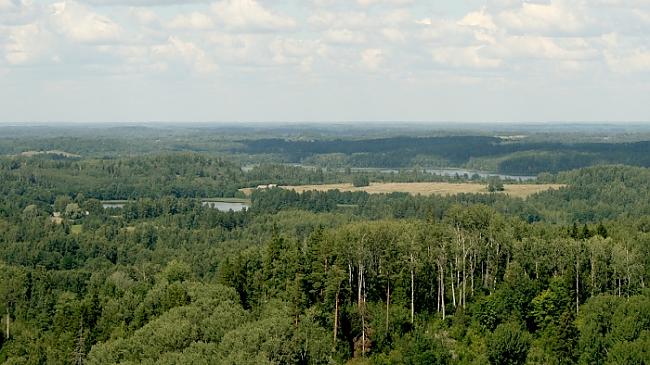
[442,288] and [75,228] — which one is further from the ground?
[442,288]

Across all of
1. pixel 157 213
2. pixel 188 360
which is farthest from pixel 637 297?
pixel 157 213

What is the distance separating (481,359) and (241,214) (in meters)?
113

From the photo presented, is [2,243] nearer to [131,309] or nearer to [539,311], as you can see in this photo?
[131,309]

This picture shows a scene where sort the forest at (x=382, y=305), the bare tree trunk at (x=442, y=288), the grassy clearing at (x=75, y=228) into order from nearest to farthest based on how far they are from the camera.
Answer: the forest at (x=382, y=305), the bare tree trunk at (x=442, y=288), the grassy clearing at (x=75, y=228)

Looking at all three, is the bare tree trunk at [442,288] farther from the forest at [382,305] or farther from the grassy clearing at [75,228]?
the grassy clearing at [75,228]

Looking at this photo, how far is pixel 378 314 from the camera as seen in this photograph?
65812mm

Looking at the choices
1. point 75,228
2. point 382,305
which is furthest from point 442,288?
point 75,228

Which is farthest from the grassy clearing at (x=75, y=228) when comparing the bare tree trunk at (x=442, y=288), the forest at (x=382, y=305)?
the bare tree trunk at (x=442, y=288)

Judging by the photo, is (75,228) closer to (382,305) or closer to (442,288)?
(382,305)

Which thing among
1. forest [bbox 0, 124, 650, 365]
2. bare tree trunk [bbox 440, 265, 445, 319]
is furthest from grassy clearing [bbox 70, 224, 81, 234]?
bare tree trunk [bbox 440, 265, 445, 319]

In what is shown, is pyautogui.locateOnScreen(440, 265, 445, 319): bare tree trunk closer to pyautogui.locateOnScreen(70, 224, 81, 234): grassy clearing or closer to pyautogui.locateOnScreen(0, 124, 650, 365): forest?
pyautogui.locateOnScreen(0, 124, 650, 365): forest

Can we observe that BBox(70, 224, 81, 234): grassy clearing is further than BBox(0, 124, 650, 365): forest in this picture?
Yes

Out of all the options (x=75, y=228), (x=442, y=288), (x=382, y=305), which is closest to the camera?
(x=442, y=288)

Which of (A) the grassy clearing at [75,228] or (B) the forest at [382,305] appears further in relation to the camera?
(A) the grassy clearing at [75,228]
